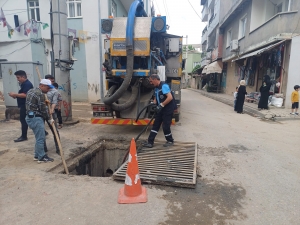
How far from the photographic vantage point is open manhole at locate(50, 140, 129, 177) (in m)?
4.55

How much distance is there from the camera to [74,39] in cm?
1209

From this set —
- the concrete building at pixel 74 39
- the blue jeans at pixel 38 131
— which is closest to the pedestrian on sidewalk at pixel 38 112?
the blue jeans at pixel 38 131

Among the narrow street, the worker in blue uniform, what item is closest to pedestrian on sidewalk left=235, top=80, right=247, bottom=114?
the narrow street

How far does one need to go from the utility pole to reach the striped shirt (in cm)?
305

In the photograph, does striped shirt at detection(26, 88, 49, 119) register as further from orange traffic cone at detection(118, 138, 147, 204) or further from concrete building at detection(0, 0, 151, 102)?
concrete building at detection(0, 0, 151, 102)

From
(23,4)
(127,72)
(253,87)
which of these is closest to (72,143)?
(127,72)

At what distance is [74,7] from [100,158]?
10317mm

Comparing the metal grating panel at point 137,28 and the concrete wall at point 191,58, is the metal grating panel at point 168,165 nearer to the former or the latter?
the metal grating panel at point 137,28

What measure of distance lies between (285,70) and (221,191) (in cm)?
962

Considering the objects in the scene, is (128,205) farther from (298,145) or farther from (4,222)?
(298,145)

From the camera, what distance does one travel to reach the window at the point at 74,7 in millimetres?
12188

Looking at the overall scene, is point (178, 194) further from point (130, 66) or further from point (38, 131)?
point (130, 66)

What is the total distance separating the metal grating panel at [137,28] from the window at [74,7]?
8.11 metres

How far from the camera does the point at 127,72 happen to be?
16.8ft
